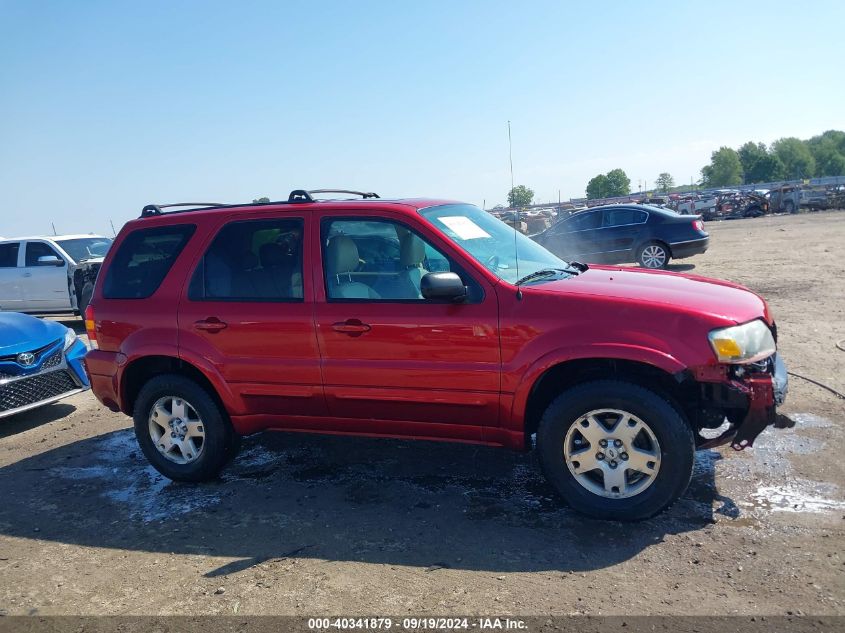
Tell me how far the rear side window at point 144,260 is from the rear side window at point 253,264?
0.95ft

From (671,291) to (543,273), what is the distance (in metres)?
0.80

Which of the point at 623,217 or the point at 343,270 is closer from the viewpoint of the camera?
the point at 343,270

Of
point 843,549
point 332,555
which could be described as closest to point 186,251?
point 332,555

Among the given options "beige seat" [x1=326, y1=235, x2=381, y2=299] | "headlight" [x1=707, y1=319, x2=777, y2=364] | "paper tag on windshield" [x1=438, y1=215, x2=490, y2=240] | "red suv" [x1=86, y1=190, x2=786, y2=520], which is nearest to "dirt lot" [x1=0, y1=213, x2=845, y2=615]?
"red suv" [x1=86, y1=190, x2=786, y2=520]

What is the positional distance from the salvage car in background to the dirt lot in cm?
926

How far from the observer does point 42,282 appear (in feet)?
39.2

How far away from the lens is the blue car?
237 inches

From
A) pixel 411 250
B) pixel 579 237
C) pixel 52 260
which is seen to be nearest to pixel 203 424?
pixel 411 250

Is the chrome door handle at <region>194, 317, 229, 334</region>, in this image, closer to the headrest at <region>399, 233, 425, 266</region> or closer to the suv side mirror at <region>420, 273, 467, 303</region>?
the headrest at <region>399, 233, 425, 266</region>

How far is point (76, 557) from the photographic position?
12.5ft

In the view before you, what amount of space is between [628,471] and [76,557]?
3.25 m

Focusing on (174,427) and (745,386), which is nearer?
(745,386)

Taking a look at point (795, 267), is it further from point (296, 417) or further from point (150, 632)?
point (150, 632)

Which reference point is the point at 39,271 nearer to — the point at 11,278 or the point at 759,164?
the point at 11,278
